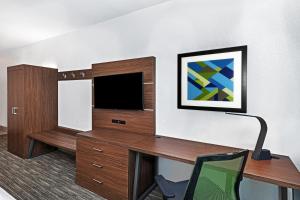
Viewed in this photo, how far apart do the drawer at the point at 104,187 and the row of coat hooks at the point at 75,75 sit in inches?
69.3

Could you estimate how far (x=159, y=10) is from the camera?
2674mm

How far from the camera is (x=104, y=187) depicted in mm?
2428

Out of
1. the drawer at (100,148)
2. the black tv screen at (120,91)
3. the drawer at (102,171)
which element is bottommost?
the drawer at (102,171)

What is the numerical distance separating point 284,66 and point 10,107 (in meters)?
4.82

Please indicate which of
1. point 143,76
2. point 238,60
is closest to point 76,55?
point 143,76

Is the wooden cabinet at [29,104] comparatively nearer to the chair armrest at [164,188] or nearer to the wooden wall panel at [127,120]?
the wooden wall panel at [127,120]

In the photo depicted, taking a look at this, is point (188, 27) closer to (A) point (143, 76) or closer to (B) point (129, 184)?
(A) point (143, 76)

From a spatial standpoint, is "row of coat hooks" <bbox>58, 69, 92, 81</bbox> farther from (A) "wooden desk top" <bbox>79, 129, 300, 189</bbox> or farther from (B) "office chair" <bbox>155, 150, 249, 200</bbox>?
(B) "office chair" <bbox>155, 150, 249, 200</bbox>

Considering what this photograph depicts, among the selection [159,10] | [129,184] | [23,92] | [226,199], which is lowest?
[129,184]

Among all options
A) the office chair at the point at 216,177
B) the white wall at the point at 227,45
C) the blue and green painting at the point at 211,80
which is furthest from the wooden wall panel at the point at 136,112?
the office chair at the point at 216,177

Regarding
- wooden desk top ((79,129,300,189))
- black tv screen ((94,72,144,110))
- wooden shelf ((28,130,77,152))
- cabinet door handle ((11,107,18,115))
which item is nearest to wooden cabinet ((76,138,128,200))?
wooden desk top ((79,129,300,189))

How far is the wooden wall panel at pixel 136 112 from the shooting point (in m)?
2.74

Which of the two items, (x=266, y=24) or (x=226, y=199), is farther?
(x=266, y=24)

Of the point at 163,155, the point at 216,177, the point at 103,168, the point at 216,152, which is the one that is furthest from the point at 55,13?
the point at 216,177
